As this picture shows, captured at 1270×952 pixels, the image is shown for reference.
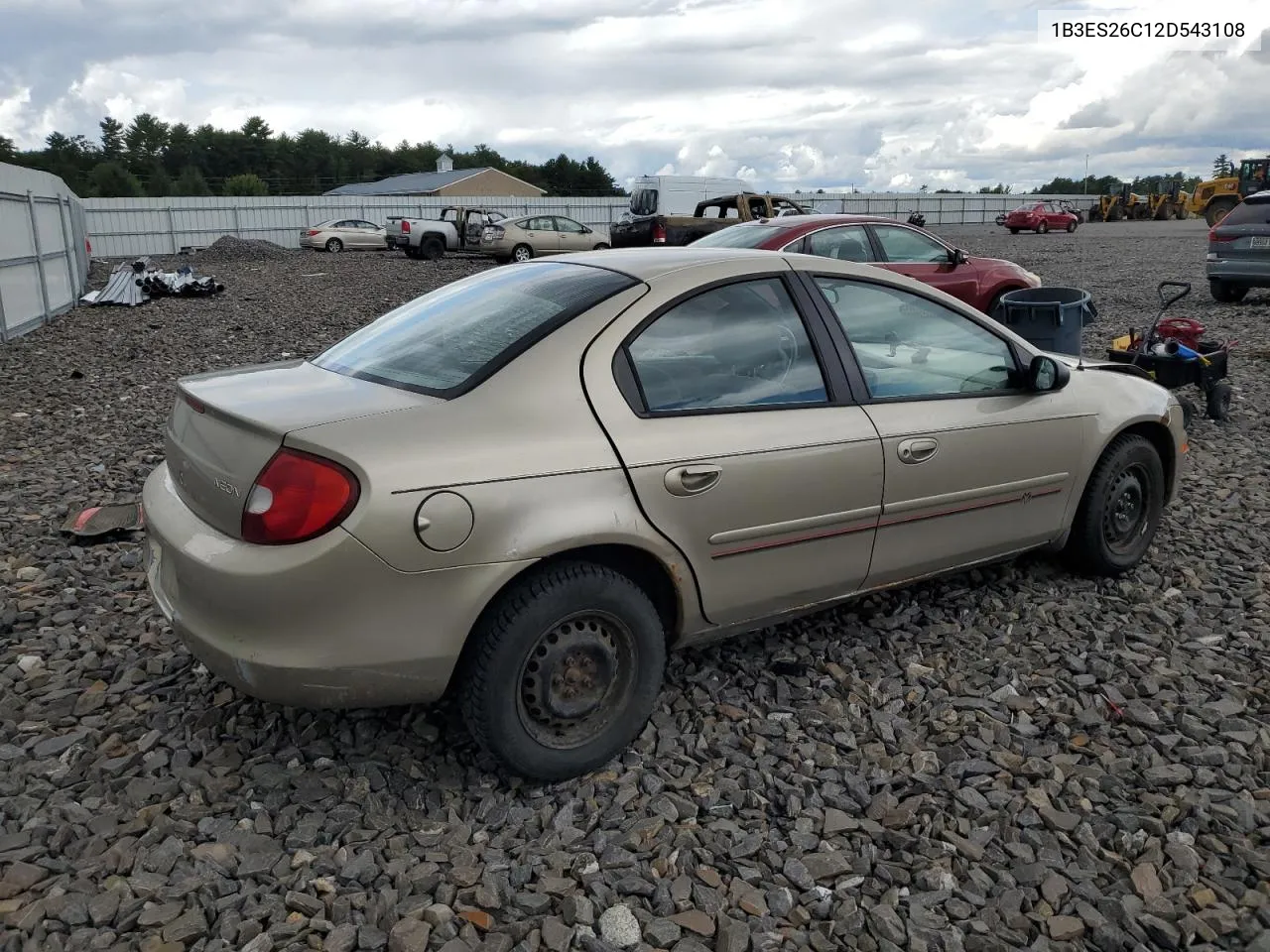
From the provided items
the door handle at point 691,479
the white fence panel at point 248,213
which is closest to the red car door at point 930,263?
the door handle at point 691,479

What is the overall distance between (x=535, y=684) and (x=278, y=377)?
53.4 inches

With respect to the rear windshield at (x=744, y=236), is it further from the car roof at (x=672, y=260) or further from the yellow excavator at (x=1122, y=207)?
the yellow excavator at (x=1122, y=207)

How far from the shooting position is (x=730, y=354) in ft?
11.0

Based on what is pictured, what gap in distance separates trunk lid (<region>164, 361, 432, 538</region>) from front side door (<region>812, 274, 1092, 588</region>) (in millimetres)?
1650

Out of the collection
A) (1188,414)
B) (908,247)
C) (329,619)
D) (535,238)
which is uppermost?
(535,238)

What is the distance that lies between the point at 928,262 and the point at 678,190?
24.6 meters

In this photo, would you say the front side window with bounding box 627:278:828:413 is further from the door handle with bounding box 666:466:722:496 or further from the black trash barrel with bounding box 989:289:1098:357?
the black trash barrel with bounding box 989:289:1098:357

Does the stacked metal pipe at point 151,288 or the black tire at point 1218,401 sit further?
the stacked metal pipe at point 151,288

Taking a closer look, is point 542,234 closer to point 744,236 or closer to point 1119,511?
point 744,236

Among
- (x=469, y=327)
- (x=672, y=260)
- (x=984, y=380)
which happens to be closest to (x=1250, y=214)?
(x=984, y=380)

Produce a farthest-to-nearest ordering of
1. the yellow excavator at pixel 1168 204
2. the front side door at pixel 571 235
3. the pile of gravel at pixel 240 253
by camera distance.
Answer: the yellow excavator at pixel 1168 204 < the pile of gravel at pixel 240 253 < the front side door at pixel 571 235

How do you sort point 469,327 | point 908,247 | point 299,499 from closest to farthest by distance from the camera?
point 299,499 → point 469,327 → point 908,247

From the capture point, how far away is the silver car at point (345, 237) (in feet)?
109

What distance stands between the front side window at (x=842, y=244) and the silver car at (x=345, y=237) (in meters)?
25.4
